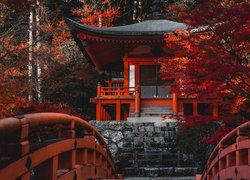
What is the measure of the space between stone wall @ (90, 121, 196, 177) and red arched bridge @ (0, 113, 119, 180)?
7.54 metres

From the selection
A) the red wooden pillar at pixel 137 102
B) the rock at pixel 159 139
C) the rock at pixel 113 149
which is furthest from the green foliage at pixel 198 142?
Result: the red wooden pillar at pixel 137 102

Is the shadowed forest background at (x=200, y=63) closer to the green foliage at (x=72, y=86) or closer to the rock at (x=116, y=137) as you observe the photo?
the rock at (x=116, y=137)

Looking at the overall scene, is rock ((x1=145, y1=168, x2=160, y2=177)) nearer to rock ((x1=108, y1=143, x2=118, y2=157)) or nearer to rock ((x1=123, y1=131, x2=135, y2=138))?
rock ((x1=108, y1=143, x2=118, y2=157))

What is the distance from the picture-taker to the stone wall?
12.2 metres

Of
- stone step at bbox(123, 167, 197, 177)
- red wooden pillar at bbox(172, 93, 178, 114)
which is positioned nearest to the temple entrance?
red wooden pillar at bbox(172, 93, 178, 114)

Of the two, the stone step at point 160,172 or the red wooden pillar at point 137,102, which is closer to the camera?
the stone step at point 160,172

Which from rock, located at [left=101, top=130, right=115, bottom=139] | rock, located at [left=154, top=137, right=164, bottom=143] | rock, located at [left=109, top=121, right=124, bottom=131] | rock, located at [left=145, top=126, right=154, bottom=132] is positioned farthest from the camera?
rock, located at [left=109, top=121, right=124, bottom=131]

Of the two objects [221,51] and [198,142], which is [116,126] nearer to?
[198,142]

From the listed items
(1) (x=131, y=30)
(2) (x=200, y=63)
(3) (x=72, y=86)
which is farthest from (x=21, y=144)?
(3) (x=72, y=86)

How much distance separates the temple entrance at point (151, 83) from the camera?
19.0 m

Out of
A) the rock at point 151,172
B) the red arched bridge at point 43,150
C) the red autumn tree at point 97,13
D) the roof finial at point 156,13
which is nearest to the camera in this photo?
the red arched bridge at point 43,150

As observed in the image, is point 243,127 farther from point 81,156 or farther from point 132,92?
point 132,92

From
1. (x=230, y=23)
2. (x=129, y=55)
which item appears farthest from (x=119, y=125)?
(x=230, y=23)

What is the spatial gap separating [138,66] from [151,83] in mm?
1172
